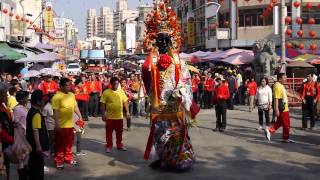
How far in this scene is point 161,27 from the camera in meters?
9.80

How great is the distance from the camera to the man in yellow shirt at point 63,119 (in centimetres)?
963

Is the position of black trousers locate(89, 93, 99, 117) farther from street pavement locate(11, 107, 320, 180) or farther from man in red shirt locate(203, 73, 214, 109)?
man in red shirt locate(203, 73, 214, 109)

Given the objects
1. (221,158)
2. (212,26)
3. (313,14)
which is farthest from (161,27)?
(212,26)

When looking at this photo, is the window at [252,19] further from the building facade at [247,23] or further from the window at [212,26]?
the window at [212,26]

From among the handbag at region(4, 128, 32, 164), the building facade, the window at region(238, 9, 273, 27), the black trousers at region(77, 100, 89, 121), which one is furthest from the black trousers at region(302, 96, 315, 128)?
the window at region(238, 9, 273, 27)

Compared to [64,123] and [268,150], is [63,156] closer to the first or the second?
[64,123]

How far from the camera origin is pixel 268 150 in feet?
37.2

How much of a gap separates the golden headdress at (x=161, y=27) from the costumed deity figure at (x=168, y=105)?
118mm

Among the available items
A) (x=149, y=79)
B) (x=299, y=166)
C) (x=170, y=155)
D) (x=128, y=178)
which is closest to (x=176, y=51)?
(x=149, y=79)

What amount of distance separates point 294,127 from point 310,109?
0.81m

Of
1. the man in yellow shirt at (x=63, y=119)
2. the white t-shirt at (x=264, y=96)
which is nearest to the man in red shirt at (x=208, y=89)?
the white t-shirt at (x=264, y=96)

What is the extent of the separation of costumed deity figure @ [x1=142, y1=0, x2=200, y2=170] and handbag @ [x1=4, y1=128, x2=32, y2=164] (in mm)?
2716

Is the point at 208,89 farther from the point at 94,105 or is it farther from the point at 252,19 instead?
the point at 252,19

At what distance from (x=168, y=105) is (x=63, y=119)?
2038 mm
